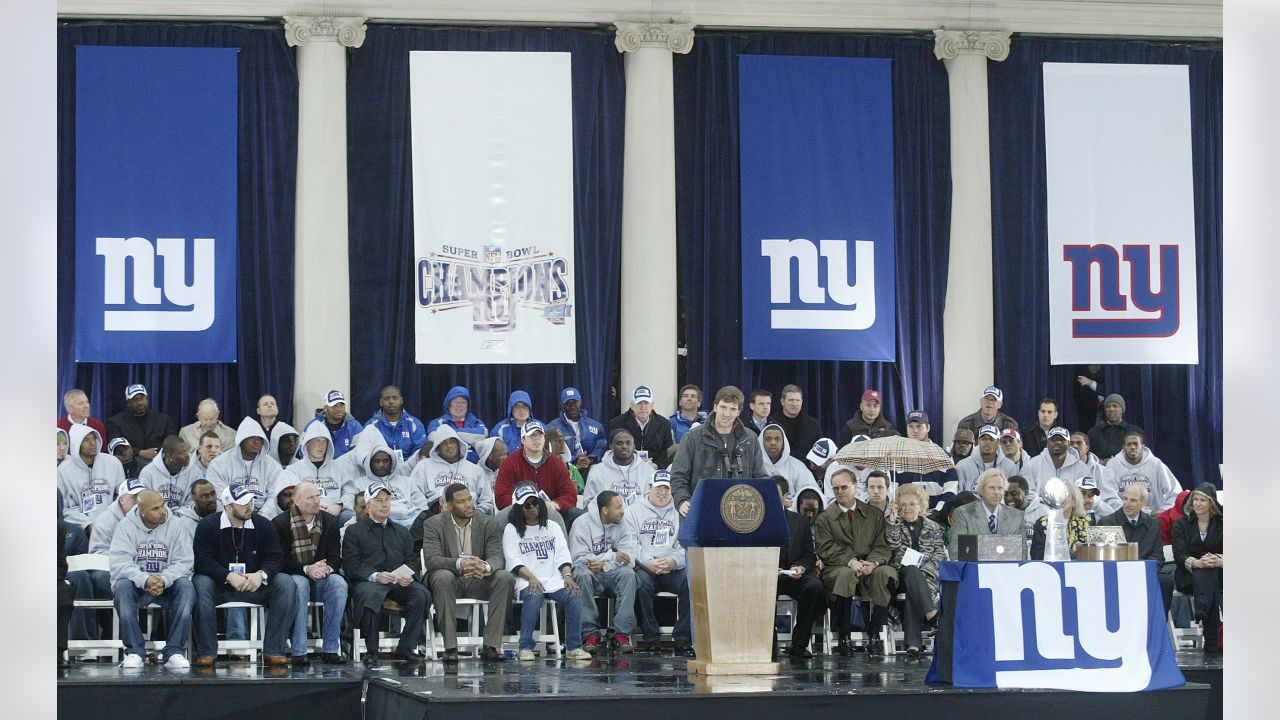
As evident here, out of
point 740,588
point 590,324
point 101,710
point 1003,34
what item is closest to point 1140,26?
point 1003,34

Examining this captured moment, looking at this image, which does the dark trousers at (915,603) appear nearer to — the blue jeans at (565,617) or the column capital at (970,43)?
the blue jeans at (565,617)

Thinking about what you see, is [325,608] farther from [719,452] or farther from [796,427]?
[796,427]

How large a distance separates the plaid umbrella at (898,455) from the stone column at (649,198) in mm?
3639

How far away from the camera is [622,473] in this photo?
13117mm

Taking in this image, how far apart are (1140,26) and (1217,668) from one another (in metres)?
9.75

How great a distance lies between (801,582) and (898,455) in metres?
1.73

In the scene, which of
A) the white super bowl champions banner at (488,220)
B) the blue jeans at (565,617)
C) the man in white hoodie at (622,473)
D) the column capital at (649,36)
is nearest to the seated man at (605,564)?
the blue jeans at (565,617)

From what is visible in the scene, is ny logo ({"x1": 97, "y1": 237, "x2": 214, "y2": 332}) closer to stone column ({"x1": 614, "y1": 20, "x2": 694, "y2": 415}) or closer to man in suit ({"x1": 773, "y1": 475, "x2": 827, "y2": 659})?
stone column ({"x1": 614, "y1": 20, "x2": 694, "y2": 415})

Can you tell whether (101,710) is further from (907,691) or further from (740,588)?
(907,691)

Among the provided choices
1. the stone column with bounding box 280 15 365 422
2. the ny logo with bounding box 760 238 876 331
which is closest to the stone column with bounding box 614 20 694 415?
the ny logo with bounding box 760 238 876 331

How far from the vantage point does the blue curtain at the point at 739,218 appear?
55.4 feet

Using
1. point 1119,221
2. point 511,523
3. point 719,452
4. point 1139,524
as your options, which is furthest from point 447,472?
point 1119,221

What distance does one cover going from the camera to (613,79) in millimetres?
16938
